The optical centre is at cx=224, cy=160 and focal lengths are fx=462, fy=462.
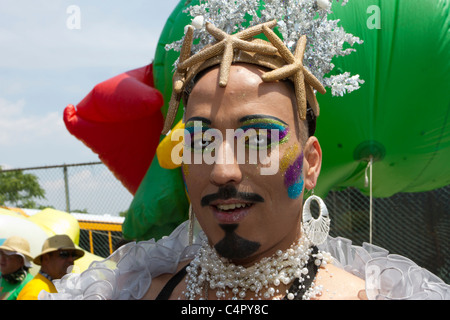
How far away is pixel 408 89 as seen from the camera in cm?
263

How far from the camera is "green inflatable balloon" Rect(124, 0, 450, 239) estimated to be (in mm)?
2588

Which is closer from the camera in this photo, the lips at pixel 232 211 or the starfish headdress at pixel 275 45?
the lips at pixel 232 211

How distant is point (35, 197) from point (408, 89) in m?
6.24

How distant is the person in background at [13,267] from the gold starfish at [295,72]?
11.0 ft

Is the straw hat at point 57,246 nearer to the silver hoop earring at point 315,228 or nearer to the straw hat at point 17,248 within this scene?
the straw hat at point 17,248

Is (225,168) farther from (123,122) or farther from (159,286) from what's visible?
(123,122)

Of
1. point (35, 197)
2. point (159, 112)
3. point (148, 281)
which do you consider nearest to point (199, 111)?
point (148, 281)

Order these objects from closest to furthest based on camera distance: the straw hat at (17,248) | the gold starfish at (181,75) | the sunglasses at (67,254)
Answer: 1. the gold starfish at (181,75)
2. the sunglasses at (67,254)
3. the straw hat at (17,248)

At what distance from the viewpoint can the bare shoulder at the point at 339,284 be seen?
4.43ft

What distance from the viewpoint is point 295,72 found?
1412 mm

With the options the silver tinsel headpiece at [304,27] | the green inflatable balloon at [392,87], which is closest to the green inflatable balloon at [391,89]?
the green inflatable balloon at [392,87]

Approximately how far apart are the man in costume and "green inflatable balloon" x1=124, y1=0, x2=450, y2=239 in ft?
3.70

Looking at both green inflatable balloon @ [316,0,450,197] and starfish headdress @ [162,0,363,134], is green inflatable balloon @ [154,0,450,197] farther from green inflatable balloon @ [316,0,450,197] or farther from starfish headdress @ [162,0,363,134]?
starfish headdress @ [162,0,363,134]

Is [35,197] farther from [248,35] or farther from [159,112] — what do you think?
[248,35]
